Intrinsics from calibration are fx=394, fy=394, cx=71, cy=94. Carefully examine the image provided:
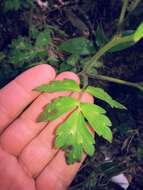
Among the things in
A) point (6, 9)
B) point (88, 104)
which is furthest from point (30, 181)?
point (6, 9)

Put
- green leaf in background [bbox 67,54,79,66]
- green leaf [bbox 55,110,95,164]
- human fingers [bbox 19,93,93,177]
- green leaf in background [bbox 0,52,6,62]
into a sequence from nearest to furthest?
green leaf [bbox 55,110,95,164] < human fingers [bbox 19,93,93,177] < green leaf in background [bbox 67,54,79,66] < green leaf in background [bbox 0,52,6,62]

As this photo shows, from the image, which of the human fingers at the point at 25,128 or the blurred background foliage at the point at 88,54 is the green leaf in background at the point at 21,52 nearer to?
the blurred background foliage at the point at 88,54

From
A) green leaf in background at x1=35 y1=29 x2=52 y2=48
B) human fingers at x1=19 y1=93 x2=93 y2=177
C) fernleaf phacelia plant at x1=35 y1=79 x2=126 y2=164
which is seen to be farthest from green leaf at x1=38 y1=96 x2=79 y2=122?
green leaf in background at x1=35 y1=29 x2=52 y2=48

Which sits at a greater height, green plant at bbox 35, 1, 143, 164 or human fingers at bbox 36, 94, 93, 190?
green plant at bbox 35, 1, 143, 164

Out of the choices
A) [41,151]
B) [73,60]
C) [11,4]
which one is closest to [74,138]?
[41,151]

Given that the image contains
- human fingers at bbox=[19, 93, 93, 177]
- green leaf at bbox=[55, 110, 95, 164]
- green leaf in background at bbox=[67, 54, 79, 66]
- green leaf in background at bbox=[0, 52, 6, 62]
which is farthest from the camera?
green leaf in background at bbox=[0, 52, 6, 62]

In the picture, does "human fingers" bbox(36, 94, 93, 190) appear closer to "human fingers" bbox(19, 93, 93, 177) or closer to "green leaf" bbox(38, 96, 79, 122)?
"human fingers" bbox(19, 93, 93, 177)

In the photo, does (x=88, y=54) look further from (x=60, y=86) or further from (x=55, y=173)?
(x=55, y=173)
